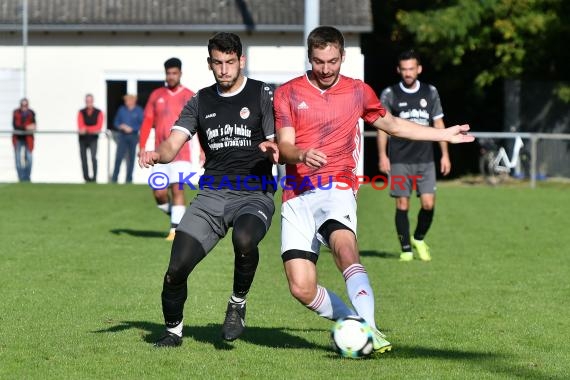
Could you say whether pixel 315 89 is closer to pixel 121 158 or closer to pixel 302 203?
pixel 302 203

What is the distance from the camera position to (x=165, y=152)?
7.89 metres

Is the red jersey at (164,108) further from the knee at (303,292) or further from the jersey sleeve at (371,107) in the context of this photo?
the knee at (303,292)

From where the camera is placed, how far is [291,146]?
24.7 feet

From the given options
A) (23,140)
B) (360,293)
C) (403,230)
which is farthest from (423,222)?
(23,140)

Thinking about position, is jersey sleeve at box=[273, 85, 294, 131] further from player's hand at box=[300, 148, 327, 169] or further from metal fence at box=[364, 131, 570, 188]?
metal fence at box=[364, 131, 570, 188]

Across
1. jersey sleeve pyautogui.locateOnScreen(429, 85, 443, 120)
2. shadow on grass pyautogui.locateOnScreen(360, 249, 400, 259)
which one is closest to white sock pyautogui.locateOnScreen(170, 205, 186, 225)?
shadow on grass pyautogui.locateOnScreen(360, 249, 400, 259)

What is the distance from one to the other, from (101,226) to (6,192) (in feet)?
23.1

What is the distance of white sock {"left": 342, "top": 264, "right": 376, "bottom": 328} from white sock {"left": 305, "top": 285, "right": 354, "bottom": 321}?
13.6 inches

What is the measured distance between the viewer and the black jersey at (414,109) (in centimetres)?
1345

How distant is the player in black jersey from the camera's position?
44.1ft

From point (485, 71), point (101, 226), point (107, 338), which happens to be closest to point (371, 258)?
point (101, 226)

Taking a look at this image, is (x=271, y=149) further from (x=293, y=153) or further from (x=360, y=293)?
(x=360, y=293)

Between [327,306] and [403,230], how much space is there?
20.5ft

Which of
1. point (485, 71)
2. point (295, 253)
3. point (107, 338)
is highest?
point (485, 71)
